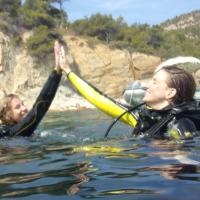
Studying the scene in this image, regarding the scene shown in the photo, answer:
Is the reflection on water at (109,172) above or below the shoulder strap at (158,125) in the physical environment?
below

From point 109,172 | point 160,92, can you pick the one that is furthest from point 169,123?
point 109,172

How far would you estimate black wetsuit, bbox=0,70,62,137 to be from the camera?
18.1 feet

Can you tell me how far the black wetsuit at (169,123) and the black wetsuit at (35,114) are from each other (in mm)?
1688

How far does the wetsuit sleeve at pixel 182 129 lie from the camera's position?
3.76 metres

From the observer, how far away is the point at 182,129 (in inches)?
149

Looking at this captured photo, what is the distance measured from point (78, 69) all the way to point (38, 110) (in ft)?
104

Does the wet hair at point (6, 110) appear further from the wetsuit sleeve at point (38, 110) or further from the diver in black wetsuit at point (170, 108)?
the diver in black wetsuit at point (170, 108)

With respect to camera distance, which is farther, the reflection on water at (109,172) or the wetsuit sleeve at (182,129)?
the wetsuit sleeve at (182,129)

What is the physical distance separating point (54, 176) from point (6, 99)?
3.19 m

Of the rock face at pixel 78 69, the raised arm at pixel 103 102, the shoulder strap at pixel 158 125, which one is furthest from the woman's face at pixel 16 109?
the rock face at pixel 78 69

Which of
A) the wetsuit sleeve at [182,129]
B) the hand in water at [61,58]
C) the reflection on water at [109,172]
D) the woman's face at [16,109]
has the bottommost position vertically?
the reflection on water at [109,172]

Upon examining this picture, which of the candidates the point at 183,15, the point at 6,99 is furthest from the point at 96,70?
the point at 183,15

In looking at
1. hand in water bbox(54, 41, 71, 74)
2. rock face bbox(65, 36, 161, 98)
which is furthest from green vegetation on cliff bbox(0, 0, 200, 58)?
hand in water bbox(54, 41, 71, 74)

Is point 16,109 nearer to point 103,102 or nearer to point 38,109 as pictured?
point 38,109
